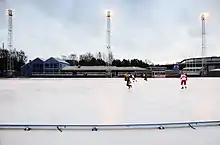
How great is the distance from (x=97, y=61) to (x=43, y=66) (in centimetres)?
1336

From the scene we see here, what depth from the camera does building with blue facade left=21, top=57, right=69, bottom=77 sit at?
5037cm

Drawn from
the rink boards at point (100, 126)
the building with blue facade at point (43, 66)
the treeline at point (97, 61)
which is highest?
the treeline at point (97, 61)

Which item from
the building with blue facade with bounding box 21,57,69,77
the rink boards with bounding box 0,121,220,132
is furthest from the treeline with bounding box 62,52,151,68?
the rink boards with bounding box 0,121,220,132

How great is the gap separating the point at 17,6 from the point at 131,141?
7.19ft

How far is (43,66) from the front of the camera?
5106 centimetres

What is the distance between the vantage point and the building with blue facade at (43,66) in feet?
165

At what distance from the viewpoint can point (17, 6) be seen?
3566 mm

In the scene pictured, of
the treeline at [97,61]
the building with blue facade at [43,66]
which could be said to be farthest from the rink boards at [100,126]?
the treeline at [97,61]

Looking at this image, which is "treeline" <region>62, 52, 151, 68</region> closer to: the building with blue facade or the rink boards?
the building with blue facade

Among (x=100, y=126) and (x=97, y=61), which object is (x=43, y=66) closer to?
(x=97, y=61)

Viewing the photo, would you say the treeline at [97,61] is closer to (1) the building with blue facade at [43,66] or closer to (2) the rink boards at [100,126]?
(1) the building with blue facade at [43,66]

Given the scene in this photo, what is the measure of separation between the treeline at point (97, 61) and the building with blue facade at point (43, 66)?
9.38 meters

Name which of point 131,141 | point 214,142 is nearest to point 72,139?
point 131,141

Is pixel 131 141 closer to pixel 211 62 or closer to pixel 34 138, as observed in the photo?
pixel 34 138
